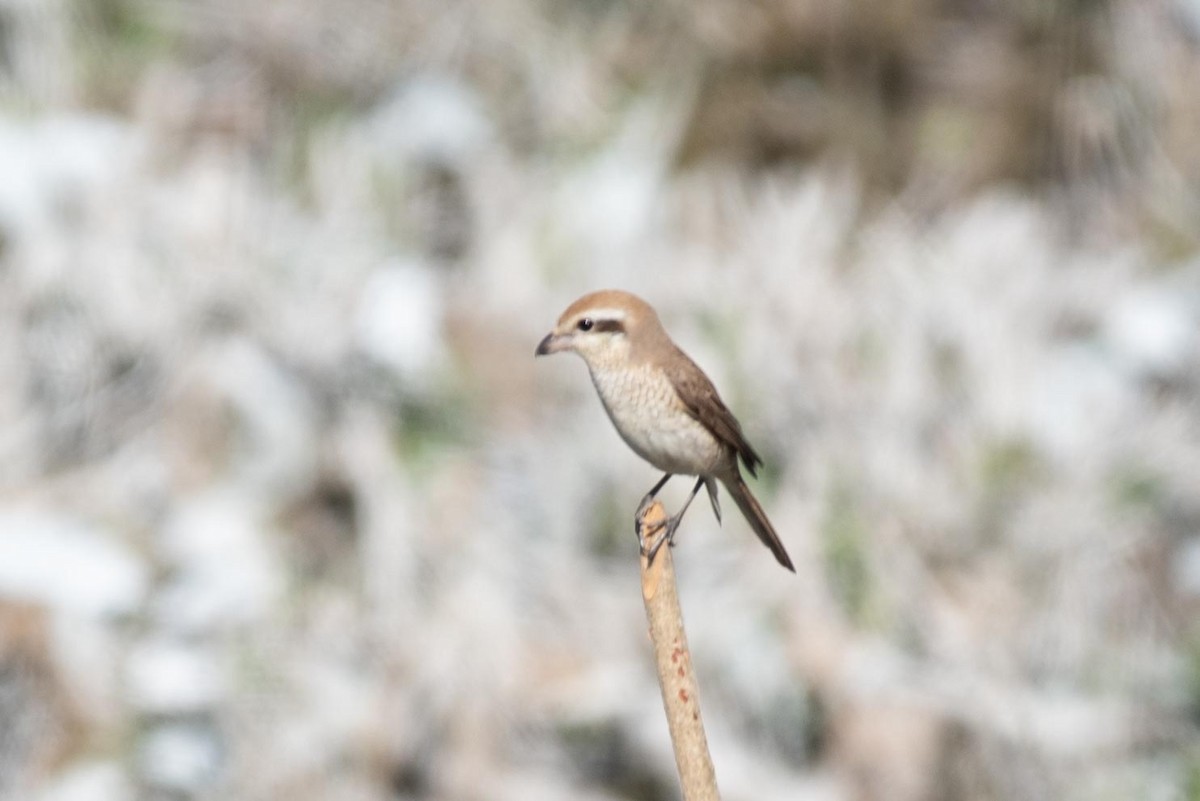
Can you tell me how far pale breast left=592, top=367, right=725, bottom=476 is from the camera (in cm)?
342

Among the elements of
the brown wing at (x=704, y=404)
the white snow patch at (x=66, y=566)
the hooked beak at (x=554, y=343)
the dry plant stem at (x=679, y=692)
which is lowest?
the dry plant stem at (x=679, y=692)

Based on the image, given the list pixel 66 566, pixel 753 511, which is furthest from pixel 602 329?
pixel 66 566

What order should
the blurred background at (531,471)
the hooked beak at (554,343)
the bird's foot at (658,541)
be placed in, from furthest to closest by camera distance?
the blurred background at (531,471), the hooked beak at (554,343), the bird's foot at (658,541)

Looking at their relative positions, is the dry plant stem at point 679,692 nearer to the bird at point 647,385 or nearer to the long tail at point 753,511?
the bird at point 647,385

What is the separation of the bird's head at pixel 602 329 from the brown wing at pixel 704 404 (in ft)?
0.36

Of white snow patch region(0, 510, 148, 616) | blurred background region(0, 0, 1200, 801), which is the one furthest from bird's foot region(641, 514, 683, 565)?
white snow patch region(0, 510, 148, 616)

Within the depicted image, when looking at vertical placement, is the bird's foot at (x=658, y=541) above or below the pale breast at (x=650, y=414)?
below

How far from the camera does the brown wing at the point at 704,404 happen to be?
347cm

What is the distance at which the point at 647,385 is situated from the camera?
3.44 m

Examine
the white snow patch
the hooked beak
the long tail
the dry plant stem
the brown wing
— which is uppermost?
the white snow patch

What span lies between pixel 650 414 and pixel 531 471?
389cm

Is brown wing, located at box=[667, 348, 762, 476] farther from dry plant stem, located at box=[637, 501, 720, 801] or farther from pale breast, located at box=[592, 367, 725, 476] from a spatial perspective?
dry plant stem, located at box=[637, 501, 720, 801]

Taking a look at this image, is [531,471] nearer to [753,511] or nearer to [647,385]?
[753,511]

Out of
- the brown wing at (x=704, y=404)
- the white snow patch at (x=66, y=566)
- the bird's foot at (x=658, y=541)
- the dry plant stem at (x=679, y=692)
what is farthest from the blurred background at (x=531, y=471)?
the dry plant stem at (x=679, y=692)
